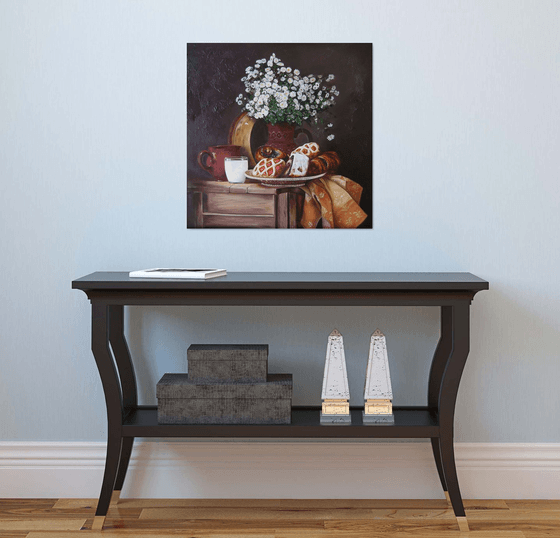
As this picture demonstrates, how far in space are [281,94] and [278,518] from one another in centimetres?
150

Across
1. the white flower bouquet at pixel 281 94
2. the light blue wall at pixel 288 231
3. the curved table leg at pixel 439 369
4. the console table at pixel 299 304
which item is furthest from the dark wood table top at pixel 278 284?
the white flower bouquet at pixel 281 94

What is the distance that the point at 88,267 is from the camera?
7.75ft

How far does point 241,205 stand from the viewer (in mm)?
2336

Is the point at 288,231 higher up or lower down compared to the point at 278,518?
higher up

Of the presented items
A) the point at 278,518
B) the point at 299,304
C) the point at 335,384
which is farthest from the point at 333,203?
the point at 278,518

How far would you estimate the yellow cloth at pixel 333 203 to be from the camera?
232 cm

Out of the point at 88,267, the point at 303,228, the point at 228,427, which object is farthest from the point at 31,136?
the point at 228,427

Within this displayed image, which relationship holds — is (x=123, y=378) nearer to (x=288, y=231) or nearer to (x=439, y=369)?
(x=288, y=231)

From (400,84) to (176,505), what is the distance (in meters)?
1.74

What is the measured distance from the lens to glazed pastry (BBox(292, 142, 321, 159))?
2311 mm

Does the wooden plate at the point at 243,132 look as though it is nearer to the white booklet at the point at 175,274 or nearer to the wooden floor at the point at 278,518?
the white booklet at the point at 175,274

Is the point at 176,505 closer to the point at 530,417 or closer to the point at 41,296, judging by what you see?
the point at 41,296

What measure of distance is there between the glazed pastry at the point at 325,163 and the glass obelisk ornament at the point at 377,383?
63 cm

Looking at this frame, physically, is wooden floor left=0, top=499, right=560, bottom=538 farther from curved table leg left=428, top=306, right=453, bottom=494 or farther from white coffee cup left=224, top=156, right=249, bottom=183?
white coffee cup left=224, top=156, right=249, bottom=183
